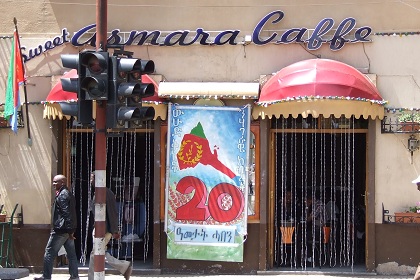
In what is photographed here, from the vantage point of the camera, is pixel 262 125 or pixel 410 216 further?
pixel 262 125

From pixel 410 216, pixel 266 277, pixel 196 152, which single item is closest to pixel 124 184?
pixel 196 152

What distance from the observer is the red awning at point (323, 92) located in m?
12.6

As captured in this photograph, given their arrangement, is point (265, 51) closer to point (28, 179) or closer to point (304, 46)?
point (304, 46)

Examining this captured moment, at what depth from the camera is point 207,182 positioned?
44.3 feet

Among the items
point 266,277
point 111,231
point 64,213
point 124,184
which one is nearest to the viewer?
point 111,231

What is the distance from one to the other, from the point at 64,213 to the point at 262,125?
3.69 m

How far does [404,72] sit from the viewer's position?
43.5 feet

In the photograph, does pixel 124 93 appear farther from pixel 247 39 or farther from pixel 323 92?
pixel 247 39

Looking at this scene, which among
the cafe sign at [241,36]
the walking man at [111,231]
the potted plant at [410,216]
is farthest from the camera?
the cafe sign at [241,36]

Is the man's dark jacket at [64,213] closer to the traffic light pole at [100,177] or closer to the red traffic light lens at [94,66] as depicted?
the traffic light pole at [100,177]

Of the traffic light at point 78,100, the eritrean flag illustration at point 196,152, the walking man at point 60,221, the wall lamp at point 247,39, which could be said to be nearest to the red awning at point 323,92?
the wall lamp at point 247,39

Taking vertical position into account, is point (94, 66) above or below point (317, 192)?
above

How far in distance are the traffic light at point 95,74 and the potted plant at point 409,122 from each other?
18.9ft

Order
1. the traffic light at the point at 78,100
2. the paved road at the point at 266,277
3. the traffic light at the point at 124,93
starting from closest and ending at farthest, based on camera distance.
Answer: the traffic light at the point at 124,93 → the traffic light at the point at 78,100 → the paved road at the point at 266,277
